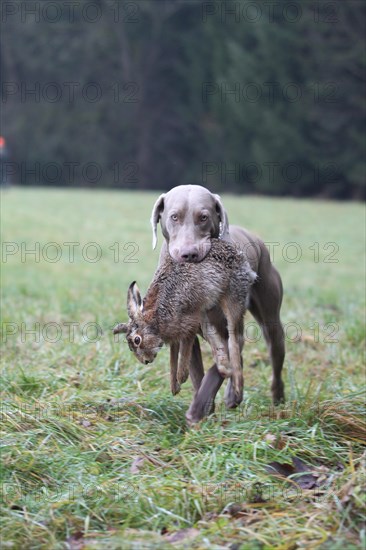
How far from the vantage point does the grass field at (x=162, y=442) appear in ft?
11.9

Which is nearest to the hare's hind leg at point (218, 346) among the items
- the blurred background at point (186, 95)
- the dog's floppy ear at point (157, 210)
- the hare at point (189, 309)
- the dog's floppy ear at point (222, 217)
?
the hare at point (189, 309)

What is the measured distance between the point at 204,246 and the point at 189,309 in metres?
0.43

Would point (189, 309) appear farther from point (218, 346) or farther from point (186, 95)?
point (186, 95)

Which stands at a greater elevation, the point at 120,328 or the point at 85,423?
the point at 120,328

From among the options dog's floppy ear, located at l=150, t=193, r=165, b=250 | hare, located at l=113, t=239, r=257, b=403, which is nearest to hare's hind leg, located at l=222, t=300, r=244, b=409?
hare, located at l=113, t=239, r=257, b=403

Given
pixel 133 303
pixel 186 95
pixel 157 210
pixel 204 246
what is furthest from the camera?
pixel 186 95

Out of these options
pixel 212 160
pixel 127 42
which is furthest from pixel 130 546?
pixel 127 42

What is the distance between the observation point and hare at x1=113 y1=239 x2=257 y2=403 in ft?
15.3

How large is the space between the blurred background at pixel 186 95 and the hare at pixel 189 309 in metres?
28.5

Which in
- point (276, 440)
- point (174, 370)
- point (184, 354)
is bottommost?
point (276, 440)

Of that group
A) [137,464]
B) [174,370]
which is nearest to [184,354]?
[174,370]

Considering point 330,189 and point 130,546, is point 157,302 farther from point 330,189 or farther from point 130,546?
point 330,189

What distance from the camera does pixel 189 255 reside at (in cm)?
487

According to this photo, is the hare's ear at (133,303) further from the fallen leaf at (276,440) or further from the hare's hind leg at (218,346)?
the fallen leaf at (276,440)
